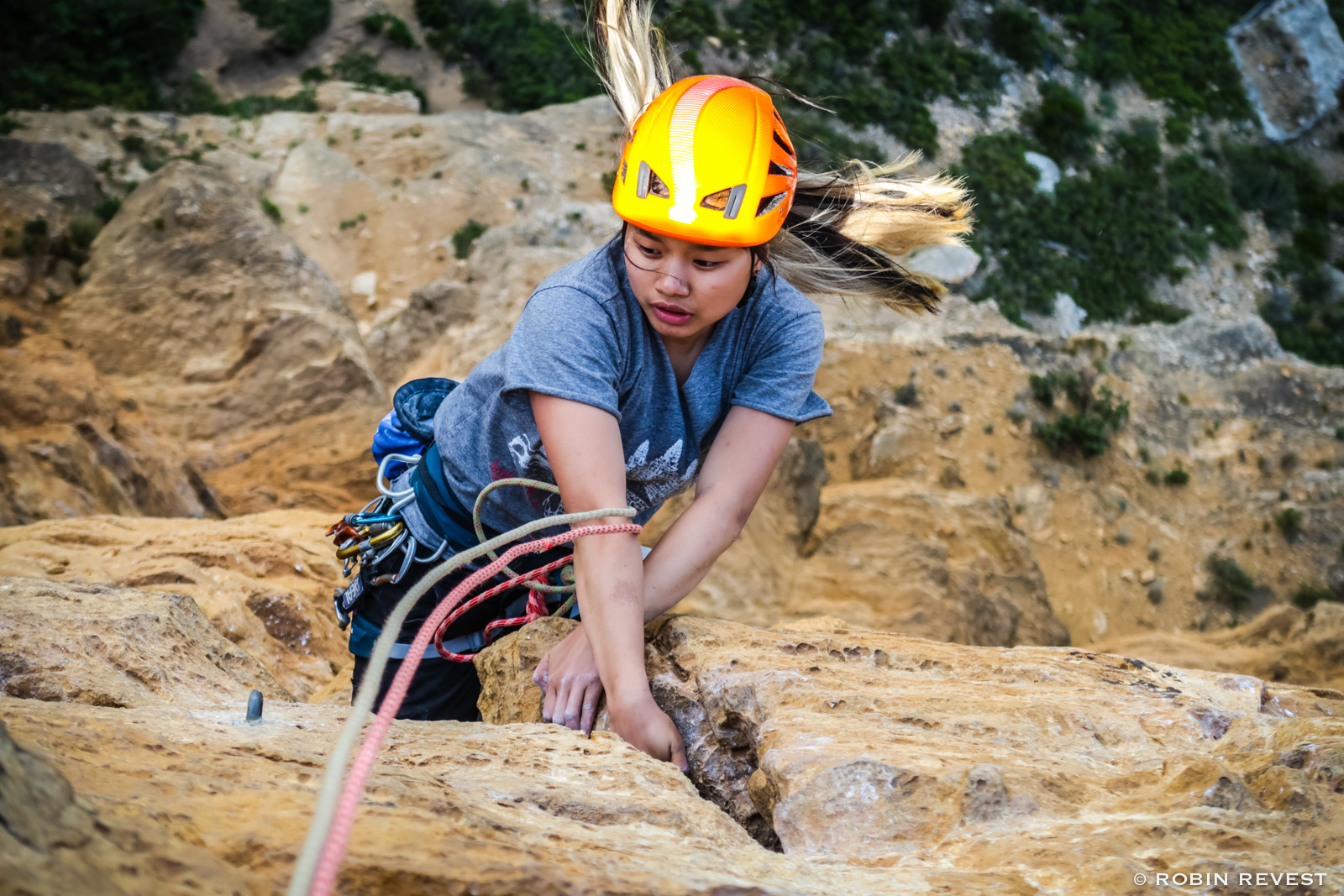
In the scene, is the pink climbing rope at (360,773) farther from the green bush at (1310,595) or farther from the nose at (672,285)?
the green bush at (1310,595)

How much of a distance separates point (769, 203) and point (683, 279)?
274 millimetres

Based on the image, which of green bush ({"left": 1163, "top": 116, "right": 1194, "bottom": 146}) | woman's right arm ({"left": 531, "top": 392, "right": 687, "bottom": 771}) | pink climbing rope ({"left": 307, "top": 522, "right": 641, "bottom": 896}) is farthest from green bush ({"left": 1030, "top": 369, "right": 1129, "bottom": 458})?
green bush ({"left": 1163, "top": 116, "right": 1194, "bottom": 146})

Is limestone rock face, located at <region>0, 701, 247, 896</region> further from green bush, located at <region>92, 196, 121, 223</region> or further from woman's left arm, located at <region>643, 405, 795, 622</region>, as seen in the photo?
green bush, located at <region>92, 196, 121, 223</region>

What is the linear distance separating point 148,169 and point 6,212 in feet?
13.6

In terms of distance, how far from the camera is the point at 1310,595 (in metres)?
10.5

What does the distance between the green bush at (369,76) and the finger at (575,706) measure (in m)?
17.7

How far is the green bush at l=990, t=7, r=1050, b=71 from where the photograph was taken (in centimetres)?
2344

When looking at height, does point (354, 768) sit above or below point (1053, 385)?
above

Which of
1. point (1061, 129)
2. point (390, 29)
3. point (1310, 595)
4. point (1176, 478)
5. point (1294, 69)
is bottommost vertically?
point (1310, 595)

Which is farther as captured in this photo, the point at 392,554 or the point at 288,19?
the point at 288,19

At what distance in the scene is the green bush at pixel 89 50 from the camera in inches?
598

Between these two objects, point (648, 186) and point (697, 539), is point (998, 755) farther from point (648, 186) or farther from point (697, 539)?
point (648, 186)

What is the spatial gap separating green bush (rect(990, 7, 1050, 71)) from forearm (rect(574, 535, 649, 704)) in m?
25.1

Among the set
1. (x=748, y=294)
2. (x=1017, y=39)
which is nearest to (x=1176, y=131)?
(x=1017, y=39)
